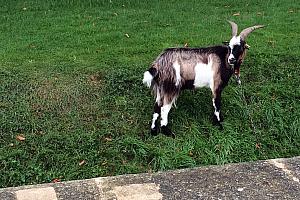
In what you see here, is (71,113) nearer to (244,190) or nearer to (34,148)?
(34,148)

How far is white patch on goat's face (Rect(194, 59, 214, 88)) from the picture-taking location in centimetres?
522

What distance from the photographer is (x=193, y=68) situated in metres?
5.21

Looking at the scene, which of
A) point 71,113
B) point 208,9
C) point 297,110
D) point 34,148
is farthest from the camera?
point 208,9

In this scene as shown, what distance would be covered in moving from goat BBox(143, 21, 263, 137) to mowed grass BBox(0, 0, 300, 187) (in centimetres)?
52

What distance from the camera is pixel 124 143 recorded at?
530cm

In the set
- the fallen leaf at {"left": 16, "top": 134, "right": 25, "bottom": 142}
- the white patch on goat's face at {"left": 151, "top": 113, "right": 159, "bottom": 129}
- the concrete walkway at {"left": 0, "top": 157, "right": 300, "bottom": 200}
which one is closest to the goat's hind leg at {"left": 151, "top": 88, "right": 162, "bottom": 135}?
the white patch on goat's face at {"left": 151, "top": 113, "right": 159, "bottom": 129}

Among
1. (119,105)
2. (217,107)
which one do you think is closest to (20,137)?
(119,105)

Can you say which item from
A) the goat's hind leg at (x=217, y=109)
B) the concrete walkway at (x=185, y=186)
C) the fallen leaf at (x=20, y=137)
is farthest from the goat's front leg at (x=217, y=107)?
the fallen leaf at (x=20, y=137)

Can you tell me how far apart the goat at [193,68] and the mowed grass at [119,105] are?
0.52m

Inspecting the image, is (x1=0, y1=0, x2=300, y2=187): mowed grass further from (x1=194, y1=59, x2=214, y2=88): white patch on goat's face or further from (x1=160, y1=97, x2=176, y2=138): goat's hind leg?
(x1=194, y1=59, x2=214, y2=88): white patch on goat's face

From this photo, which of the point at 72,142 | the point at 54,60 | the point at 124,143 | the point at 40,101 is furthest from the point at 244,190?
the point at 54,60

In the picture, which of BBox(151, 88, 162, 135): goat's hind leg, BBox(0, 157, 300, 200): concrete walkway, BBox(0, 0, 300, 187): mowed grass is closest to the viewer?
BBox(0, 157, 300, 200): concrete walkway

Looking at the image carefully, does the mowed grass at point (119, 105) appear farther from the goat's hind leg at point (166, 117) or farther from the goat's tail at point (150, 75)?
the goat's tail at point (150, 75)

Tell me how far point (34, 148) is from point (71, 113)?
62 centimetres
